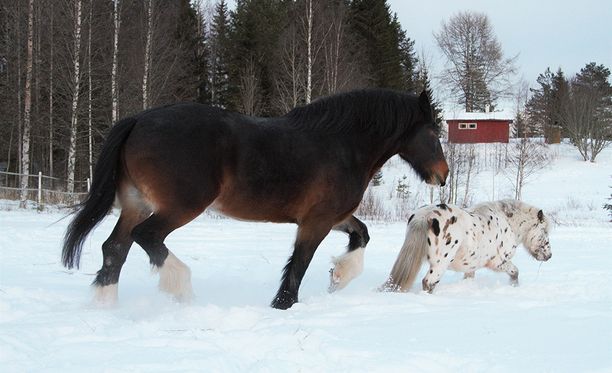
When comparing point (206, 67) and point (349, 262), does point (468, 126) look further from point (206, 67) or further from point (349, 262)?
point (349, 262)

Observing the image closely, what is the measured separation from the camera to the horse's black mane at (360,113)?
17.3 ft

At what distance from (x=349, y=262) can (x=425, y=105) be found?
1.82 m

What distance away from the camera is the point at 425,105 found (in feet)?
18.4

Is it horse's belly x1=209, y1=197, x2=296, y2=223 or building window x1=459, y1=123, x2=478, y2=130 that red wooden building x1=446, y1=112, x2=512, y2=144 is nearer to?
building window x1=459, y1=123, x2=478, y2=130

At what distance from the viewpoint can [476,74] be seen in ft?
176

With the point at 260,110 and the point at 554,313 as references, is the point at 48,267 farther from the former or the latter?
the point at 260,110

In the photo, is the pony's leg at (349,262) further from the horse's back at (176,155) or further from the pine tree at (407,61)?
the pine tree at (407,61)

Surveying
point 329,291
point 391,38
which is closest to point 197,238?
point 329,291

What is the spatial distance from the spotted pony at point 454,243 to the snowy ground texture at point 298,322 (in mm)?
285

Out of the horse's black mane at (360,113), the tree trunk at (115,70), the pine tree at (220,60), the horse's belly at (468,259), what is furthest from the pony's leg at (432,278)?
the pine tree at (220,60)

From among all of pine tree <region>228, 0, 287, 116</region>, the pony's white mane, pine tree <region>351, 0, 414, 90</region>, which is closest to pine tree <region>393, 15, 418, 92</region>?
pine tree <region>351, 0, 414, 90</region>

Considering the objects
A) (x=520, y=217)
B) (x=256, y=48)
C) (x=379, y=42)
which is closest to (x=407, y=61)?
(x=379, y=42)

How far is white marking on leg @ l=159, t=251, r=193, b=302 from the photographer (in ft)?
15.4

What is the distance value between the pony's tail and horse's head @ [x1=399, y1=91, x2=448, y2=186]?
20.2 inches
